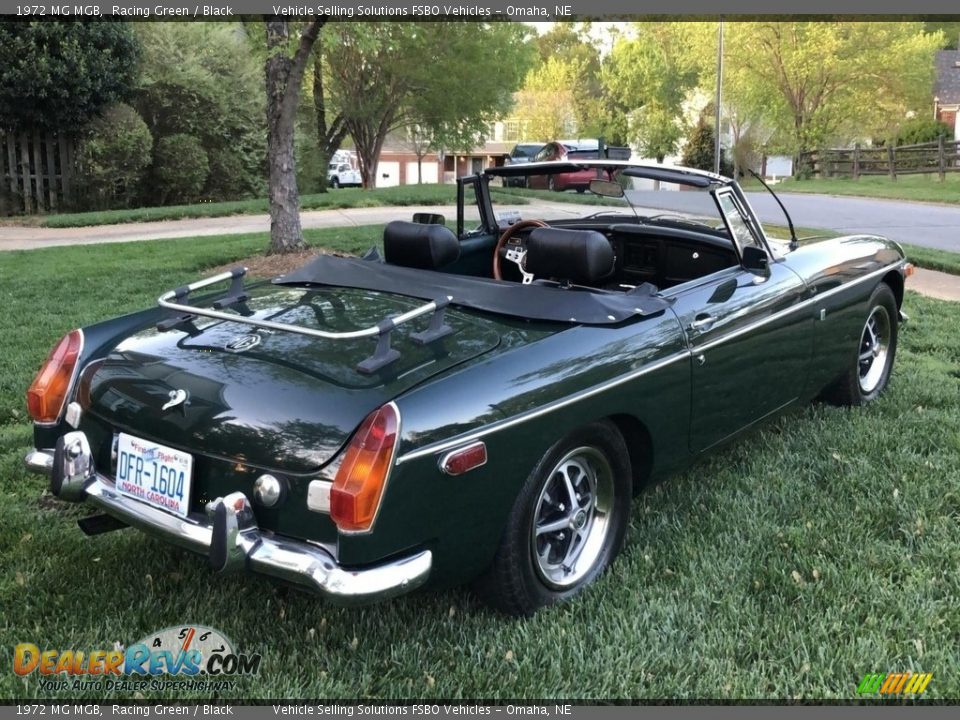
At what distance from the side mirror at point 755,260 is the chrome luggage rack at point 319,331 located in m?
1.52

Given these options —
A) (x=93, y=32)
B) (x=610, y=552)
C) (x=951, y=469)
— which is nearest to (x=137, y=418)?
(x=610, y=552)

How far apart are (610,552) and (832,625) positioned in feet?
2.54

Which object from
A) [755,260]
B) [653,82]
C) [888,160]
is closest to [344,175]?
[653,82]

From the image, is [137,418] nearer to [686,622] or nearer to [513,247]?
[686,622]

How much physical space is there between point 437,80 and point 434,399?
22.5 meters

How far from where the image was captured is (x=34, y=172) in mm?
18109

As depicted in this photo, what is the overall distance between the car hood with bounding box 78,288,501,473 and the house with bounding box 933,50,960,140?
51.2 m

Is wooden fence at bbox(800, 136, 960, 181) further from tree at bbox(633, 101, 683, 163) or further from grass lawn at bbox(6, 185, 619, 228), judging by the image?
grass lawn at bbox(6, 185, 619, 228)

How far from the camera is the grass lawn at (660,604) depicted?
2.65 m

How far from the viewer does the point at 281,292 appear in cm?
368

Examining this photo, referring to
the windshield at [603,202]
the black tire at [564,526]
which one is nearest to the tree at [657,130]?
the windshield at [603,202]

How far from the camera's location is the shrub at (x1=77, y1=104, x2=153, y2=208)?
1772 cm

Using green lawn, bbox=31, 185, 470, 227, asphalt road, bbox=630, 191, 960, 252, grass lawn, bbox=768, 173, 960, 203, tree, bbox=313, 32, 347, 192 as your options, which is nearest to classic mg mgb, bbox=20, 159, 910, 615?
asphalt road, bbox=630, 191, 960, 252

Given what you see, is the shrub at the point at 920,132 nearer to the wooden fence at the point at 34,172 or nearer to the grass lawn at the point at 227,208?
the grass lawn at the point at 227,208
